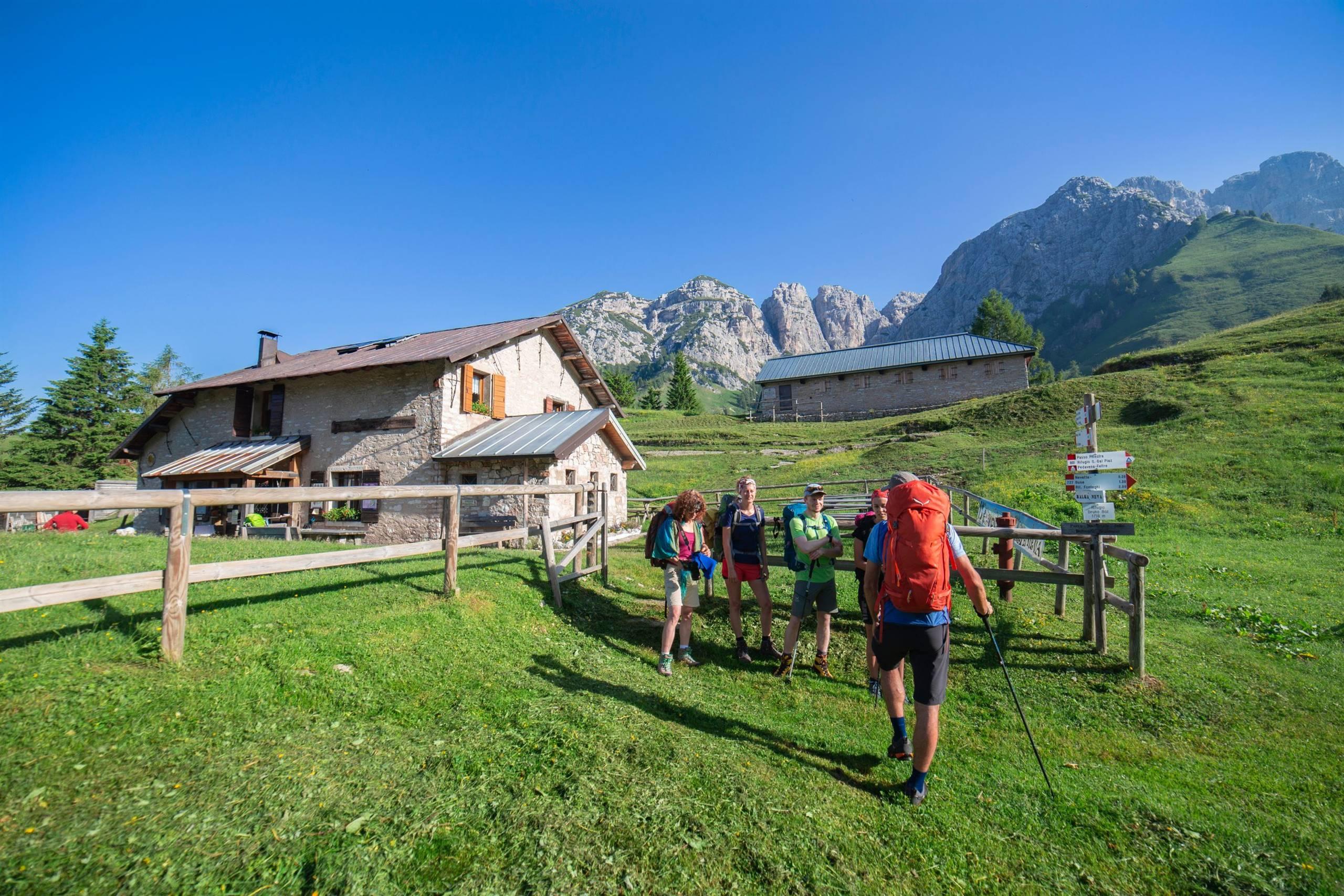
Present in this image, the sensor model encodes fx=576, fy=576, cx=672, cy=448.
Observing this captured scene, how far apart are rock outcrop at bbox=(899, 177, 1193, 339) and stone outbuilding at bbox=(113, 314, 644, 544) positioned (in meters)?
153

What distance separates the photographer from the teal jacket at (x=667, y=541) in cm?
648

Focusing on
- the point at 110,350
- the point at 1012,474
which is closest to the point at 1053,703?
the point at 1012,474

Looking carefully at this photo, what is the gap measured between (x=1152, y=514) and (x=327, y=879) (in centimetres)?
1937

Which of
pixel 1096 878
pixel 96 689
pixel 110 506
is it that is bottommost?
pixel 1096 878

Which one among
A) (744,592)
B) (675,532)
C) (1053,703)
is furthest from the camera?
(744,592)

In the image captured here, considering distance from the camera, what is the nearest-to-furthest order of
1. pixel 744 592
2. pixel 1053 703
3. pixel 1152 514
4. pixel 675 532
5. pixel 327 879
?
pixel 327 879 < pixel 1053 703 < pixel 675 532 < pixel 744 592 < pixel 1152 514

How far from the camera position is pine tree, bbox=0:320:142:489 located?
34469mm

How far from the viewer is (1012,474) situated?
20.3 metres

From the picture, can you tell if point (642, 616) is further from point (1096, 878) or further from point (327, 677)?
point (1096, 878)

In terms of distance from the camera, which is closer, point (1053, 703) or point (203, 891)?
point (203, 891)

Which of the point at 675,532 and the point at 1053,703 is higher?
the point at 675,532

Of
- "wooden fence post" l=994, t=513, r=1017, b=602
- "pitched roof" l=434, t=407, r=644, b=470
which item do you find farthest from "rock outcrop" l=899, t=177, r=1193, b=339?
"wooden fence post" l=994, t=513, r=1017, b=602

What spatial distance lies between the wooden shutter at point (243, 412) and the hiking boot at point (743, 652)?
21.6 meters

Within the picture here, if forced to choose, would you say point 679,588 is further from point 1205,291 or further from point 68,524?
point 1205,291
